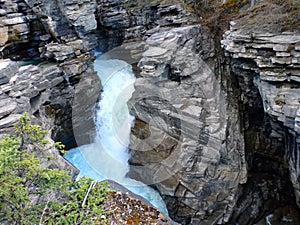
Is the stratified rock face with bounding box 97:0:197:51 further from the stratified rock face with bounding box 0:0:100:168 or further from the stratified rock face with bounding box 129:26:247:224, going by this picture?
the stratified rock face with bounding box 129:26:247:224

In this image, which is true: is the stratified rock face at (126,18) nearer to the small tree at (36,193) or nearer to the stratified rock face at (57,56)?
the stratified rock face at (57,56)

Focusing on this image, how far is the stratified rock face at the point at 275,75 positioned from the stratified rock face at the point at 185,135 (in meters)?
1.72

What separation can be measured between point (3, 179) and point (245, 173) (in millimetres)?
10543

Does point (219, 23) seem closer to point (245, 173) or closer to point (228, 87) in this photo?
point (228, 87)

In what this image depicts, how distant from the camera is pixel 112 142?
14984mm

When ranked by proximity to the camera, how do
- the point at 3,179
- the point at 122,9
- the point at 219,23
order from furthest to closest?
the point at 122,9 < the point at 219,23 < the point at 3,179

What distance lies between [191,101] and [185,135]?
1506 mm

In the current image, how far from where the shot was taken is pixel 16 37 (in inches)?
634

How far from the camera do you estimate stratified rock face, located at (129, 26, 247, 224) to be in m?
12.1

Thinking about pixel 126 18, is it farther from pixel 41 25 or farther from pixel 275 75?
pixel 275 75

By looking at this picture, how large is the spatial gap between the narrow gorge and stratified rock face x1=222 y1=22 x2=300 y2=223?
0.04 m

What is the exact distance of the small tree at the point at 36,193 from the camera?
5.25 meters

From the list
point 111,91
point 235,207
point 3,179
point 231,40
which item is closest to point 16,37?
point 111,91

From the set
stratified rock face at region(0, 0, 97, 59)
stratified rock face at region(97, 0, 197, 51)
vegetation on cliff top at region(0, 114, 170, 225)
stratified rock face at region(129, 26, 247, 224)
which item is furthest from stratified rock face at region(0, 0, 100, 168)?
vegetation on cliff top at region(0, 114, 170, 225)
